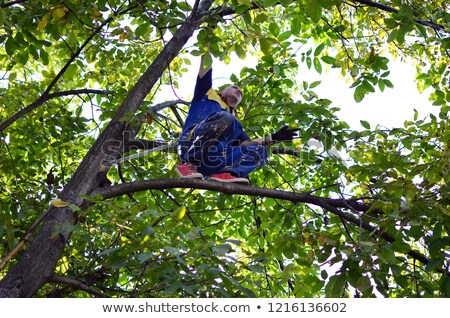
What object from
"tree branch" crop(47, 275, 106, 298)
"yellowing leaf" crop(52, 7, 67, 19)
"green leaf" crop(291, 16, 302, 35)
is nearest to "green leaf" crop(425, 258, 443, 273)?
"tree branch" crop(47, 275, 106, 298)

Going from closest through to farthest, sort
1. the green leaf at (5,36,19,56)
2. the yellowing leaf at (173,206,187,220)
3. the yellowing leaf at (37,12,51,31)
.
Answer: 1. the yellowing leaf at (173,206,187,220)
2. the yellowing leaf at (37,12,51,31)
3. the green leaf at (5,36,19,56)

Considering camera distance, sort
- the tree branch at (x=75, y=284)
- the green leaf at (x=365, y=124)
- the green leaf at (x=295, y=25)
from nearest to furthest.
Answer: the tree branch at (x=75, y=284) → the green leaf at (x=365, y=124) → the green leaf at (x=295, y=25)

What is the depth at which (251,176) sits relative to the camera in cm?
741

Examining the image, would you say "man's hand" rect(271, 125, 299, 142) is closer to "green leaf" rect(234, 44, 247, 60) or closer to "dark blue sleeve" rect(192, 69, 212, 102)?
"green leaf" rect(234, 44, 247, 60)

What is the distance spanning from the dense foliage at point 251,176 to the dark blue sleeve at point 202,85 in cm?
33

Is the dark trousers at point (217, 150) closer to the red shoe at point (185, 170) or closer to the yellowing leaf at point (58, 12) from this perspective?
the red shoe at point (185, 170)

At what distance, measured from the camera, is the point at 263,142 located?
17.7ft

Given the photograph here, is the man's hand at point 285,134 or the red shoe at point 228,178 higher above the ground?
the man's hand at point 285,134

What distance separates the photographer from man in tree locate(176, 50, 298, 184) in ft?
17.5

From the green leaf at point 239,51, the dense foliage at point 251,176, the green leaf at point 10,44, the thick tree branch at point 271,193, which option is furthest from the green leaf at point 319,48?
the green leaf at point 10,44

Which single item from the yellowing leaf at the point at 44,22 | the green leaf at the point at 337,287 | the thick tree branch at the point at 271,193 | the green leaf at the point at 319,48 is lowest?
the green leaf at the point at 337,287

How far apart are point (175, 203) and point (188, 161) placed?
97cm

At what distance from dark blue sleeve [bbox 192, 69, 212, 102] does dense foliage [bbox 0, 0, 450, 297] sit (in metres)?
0.33

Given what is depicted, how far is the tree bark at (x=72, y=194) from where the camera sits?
13.4 feet
